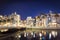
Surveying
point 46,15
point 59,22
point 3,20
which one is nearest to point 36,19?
point 46,15

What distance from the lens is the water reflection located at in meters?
2.43

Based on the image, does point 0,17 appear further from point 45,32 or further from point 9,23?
point 45,32

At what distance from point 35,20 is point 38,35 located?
0.84 feet

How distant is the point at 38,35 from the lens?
244cm

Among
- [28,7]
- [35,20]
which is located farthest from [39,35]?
[28,7]

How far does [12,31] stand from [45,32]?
0.54 meters

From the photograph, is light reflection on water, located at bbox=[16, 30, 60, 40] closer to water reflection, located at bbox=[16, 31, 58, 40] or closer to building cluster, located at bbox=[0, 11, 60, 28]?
water reflection, located at bbox=[16, 31, 58, 40]

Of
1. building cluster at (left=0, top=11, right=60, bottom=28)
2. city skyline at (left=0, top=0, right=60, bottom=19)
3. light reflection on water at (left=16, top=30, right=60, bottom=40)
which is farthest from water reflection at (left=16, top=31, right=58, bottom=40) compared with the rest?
city skyline at (left=0, top=0, right=60, bottom=19)

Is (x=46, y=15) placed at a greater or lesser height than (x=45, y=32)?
greater

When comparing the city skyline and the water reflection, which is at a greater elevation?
the city skyline

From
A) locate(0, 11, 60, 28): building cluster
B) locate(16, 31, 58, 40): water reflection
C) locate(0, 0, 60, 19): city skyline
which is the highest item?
locate(0, 0, 60, 19): city skyline

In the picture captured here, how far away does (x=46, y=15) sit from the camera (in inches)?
97.2

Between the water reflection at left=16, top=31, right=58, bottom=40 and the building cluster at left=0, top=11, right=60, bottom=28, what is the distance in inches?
5.2

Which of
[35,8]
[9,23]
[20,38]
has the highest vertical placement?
[35,8]
